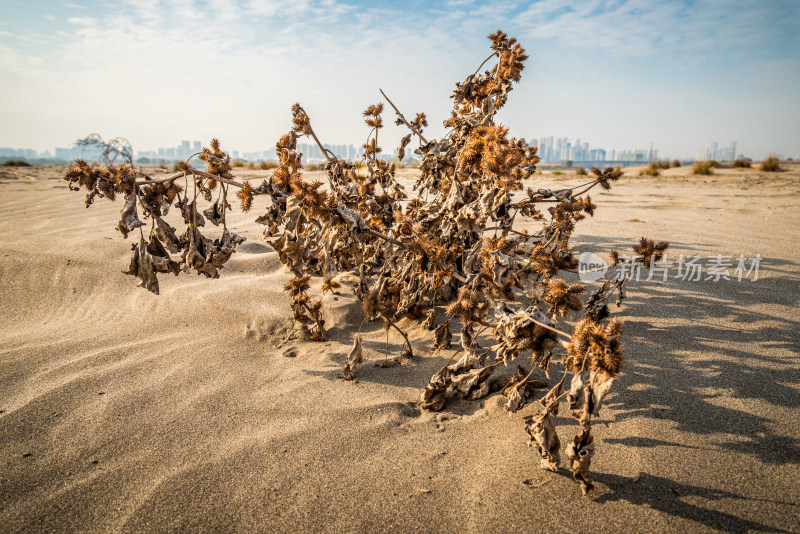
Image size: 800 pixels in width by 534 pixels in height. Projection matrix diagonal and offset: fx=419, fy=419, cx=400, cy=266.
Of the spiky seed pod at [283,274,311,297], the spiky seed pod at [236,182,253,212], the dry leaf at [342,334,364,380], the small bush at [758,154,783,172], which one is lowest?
the dry leaf at [342,334,364,380]

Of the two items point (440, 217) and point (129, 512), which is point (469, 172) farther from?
point (129, 512)

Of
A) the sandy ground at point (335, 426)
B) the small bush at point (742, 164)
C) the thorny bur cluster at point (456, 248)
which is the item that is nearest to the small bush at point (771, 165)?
the small bush at point (742, 164)

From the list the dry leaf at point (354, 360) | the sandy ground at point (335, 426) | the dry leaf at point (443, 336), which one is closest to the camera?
the sandy ground at point (335, 426)

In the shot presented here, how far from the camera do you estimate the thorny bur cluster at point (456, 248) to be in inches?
57.0

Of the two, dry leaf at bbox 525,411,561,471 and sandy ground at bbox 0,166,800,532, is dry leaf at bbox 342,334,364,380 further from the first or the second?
dry leaf at bbox 525,411,561,471

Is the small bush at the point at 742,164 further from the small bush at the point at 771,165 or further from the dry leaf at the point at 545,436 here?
the dry leaf at the point at 545,436

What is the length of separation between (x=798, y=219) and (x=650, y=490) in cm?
678

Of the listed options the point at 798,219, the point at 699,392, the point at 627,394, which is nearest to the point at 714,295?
the point at 699,392

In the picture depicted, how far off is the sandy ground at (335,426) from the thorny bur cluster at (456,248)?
0.17 m

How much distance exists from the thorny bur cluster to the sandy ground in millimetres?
172

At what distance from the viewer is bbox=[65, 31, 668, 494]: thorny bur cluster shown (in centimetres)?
145

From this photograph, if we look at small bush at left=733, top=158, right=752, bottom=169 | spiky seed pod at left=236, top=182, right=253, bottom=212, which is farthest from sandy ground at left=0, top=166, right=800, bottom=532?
small bush at left=733, top=158, right=752, bottom=169

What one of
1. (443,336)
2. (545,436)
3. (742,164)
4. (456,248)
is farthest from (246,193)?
(742,164)

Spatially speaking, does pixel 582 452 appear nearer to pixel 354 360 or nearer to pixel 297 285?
pixel 354 360
